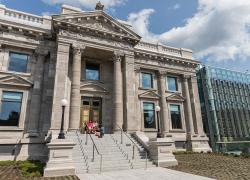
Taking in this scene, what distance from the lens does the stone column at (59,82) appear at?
17.4m

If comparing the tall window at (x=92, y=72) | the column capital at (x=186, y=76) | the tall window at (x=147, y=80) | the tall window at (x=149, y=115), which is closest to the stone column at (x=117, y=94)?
the tall window at (x=92, y=72)

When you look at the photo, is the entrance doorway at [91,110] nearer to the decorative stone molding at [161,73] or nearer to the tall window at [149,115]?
the tall window at [149,115]

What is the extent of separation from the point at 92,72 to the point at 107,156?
11.4m

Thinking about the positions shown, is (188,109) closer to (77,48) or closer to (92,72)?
(92,72)

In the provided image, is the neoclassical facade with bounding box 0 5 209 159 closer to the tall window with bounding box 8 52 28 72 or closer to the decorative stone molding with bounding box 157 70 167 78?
the tall window with bounding box 8 52 28 72

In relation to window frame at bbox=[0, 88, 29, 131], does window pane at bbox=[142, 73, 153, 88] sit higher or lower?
higher

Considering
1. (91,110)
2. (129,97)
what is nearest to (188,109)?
(129,97)

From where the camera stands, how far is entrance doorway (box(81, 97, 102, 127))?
70.1 ft

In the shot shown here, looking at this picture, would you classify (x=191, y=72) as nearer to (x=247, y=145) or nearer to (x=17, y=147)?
(x=17, y=147)

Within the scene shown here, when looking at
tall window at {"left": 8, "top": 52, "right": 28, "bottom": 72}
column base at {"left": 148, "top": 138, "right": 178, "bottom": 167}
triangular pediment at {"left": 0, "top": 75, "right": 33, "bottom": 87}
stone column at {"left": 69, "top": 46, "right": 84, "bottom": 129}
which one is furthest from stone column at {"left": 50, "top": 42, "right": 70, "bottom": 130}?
column base at {"left": 148, "top": 138, "right": 178, "bottom": 167}

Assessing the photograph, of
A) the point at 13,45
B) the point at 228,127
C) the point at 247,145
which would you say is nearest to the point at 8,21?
the point at 13,45

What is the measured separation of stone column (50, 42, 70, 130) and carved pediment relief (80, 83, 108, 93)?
3.08 m

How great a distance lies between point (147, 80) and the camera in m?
26.1

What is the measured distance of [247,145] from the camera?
153ft
